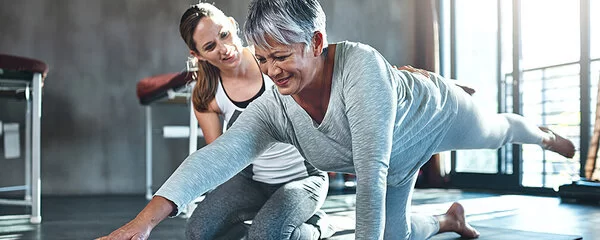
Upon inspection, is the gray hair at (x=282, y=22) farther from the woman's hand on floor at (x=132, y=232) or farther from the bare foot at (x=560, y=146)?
the bare foot at (x=560, y=146)

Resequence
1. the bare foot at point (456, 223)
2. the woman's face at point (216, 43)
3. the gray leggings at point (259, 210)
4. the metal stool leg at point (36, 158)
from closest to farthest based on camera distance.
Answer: the gray leggings at point (259, 210) < the woman's face at point (216, 43) < the bare foot at point (456, 223) < the metal stool leg at point (36, 158)

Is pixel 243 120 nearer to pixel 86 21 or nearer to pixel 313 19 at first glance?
pixel 313 19

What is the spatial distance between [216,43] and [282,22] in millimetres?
743

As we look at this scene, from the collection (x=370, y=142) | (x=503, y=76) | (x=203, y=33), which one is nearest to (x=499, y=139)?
(x=370, y=142)

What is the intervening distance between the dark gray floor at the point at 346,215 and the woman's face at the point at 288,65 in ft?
3.36

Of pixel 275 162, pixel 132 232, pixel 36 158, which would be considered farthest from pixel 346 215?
pixel 132 232

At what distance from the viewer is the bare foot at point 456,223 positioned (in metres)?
2.03

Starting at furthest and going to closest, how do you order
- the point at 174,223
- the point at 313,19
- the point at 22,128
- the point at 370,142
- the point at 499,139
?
the point at 22,128, the point at 174,223, the point at 499,139, the point at 313,19, the point at 370,142

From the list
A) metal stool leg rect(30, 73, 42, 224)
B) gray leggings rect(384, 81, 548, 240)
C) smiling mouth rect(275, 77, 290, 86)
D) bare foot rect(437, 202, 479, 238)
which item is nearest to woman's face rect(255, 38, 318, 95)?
smiling mouth rect(275, 77, 290, 86)

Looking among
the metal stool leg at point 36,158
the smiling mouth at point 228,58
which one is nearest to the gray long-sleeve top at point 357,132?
the smiling mouth at point 228,58

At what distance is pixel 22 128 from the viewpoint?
13.4ft

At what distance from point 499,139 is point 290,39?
0.92 metres

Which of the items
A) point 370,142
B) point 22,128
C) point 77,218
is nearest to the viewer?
point 370,142

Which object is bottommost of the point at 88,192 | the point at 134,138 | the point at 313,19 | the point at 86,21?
the point at 88,192
